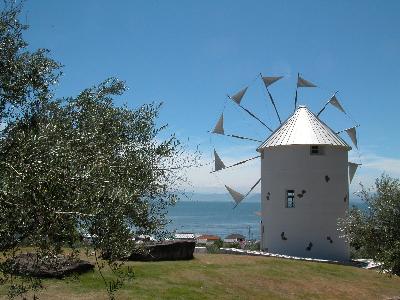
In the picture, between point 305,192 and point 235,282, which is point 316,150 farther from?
point 235,282

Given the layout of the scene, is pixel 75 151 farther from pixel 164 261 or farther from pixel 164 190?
pixel 164 261

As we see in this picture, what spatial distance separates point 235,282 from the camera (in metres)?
18.0

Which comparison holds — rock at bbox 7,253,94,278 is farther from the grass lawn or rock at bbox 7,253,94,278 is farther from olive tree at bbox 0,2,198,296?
the grass lawn

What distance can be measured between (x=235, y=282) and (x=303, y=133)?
1434 cm

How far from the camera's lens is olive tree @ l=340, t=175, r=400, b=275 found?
1659 cm

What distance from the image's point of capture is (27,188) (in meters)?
5.60

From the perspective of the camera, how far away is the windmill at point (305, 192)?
28578mm

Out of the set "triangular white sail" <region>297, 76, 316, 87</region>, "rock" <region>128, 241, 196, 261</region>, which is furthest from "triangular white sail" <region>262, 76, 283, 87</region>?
"rock" <region>128, 241, 196, 261</region>

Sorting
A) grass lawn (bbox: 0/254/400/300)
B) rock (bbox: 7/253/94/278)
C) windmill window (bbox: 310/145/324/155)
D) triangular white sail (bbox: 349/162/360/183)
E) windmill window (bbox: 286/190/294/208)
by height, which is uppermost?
windmill window (bbox: 310/145/324/155)

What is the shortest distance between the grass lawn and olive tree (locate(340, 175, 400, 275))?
2.25 meters

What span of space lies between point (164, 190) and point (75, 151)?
2.95 metres

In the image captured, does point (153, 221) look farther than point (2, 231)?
Yes

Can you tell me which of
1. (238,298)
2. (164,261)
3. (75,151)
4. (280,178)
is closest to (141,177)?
(75,151)

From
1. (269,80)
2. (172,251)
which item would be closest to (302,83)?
(269,80)
